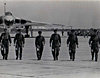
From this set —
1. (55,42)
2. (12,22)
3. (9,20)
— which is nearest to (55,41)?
(55,42)

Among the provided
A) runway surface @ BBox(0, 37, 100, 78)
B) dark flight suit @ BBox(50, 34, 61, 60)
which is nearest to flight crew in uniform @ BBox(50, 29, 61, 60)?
dark flight suit @ BBox(50, 34, 61, 60)

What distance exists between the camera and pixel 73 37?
58.0ft

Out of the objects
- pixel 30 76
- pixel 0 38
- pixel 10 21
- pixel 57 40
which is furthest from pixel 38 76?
pixel 10 21

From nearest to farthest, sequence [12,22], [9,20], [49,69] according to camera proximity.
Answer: [49,69], [9,20], [12,22]

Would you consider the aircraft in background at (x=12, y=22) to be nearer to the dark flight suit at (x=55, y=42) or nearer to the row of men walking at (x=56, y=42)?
the row of men walking at (x=56, y=42)

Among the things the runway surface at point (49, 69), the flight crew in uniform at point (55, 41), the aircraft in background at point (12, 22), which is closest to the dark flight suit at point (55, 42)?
the flight crew in uniform at point (55, 41)

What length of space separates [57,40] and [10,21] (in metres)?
35.8

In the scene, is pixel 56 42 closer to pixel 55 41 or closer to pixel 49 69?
pixel 55 41

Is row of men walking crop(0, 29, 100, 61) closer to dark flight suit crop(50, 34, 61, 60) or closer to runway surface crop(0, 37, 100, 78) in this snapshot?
dark flight suit crop(50, 34, 61, 60)

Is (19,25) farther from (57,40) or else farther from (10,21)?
(57,40)

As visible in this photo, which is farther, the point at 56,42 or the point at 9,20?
the point at 9,20

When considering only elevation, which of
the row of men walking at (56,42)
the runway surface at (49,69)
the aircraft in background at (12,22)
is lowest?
the runway surface at (49,69)

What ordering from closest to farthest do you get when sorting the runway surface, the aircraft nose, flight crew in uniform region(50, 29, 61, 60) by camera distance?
the runway surface, flight crew in uniform region(50, 29, 61, 60), the aircraft nose

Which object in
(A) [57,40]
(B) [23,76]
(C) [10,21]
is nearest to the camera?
(B) [23,76]
